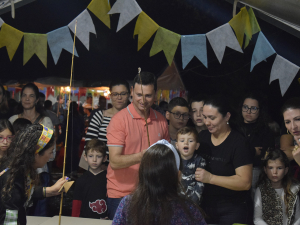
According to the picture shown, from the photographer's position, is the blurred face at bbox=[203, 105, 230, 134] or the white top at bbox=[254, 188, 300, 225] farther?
the white top at bbox=[254, 188, 300, 225]

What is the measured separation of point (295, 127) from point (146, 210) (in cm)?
134

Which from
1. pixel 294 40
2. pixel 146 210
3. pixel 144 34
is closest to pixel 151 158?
pixel 146 210

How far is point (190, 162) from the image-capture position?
7.26 feet

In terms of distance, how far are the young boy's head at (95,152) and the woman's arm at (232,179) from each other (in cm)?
117

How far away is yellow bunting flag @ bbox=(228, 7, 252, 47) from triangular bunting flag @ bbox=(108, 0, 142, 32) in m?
0.87

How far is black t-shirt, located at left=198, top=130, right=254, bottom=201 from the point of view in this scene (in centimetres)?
200

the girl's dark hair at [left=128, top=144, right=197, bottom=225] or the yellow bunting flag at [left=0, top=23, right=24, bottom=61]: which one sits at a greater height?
the yellow bunting flag at [left=0, top=23, right=24, bottom=61]

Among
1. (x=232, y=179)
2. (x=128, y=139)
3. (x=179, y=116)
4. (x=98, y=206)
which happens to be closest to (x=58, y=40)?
(x=128, y=139)

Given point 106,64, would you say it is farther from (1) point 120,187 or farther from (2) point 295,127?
(2) point 295,127

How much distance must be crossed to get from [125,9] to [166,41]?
479 mm

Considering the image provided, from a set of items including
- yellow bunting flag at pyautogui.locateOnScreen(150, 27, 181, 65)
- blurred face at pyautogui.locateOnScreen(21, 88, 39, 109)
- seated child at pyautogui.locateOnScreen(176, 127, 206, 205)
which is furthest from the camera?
blurred face at pyautogui.locateOnScreen(21, 88, 39, 109)

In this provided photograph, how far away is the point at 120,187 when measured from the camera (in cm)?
220

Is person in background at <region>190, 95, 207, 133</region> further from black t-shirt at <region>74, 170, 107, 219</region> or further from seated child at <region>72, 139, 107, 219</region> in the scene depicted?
black t-shirt at <region>74, 170, 107, 219</region>

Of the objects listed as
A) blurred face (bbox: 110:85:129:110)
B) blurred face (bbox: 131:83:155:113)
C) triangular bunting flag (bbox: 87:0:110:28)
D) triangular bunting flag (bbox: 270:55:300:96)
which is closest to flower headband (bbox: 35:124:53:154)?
blurred face (bbox: 131:83:155:113)
